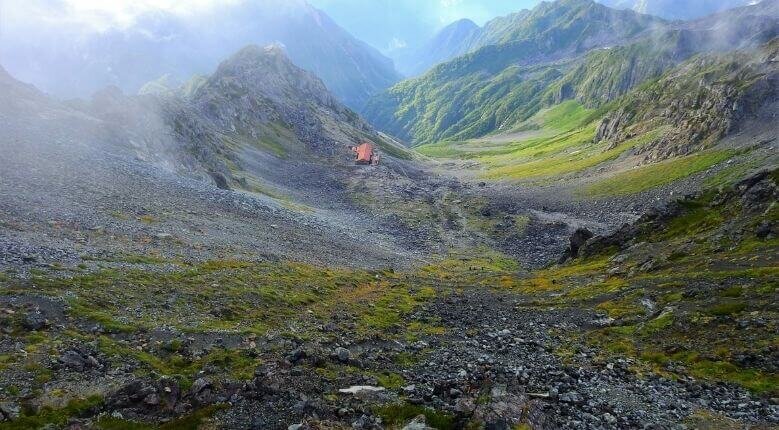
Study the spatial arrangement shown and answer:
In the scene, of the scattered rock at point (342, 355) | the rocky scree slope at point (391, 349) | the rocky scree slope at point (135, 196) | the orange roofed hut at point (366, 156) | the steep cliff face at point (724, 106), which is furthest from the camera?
the orange roofed hut at point (366, 156)

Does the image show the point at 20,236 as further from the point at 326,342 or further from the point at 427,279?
the point at 427,279

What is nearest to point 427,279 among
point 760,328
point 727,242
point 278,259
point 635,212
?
point 278,259

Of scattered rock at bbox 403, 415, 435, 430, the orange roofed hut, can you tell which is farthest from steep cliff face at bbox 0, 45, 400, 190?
scattered rock at bbox 403, 415, 435, 430

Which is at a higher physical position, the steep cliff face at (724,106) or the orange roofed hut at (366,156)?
the steep cliff face at (724,106)

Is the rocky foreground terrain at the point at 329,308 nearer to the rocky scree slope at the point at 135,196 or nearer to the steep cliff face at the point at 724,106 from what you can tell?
the rocky scree slope at the point at 135,196

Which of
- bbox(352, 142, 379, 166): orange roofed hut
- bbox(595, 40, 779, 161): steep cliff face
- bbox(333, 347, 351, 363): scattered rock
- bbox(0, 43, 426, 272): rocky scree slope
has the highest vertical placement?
bbox(595, 40, 779, 161): steep cliff face

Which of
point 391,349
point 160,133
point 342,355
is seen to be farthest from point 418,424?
point 160,133

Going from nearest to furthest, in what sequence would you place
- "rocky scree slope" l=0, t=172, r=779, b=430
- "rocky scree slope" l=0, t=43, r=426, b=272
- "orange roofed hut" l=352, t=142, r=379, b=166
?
A: "rocky scree slope" l=0, t=172, r=779, b=430
"rocky scree slope" l=0, t=43, r=426, b=272
"orange roofed hut" l=352, t=142, r=379, b=166

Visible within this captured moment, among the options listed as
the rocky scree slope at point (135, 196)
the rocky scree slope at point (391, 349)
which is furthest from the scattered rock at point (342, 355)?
the rocky scree slope at point (135, 196)

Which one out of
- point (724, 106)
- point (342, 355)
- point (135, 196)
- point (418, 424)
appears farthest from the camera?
point (724, 106)

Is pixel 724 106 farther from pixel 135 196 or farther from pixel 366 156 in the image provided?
pixel 135 196

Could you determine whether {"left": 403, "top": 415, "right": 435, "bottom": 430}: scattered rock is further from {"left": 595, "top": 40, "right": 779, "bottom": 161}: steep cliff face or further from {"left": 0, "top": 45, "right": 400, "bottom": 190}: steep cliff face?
{"left": 595, "top": 40, "right": 779, "bottom": 161}: steep cliff face
